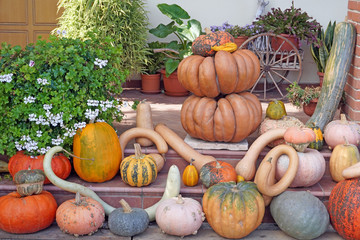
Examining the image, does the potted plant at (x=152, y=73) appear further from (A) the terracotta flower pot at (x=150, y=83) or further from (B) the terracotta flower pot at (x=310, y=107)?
(B) the terracotta flower pot at (x=310, y=107)

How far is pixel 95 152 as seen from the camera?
15.0 ft

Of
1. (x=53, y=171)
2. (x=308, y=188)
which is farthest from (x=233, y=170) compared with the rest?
(x=53, y=171)

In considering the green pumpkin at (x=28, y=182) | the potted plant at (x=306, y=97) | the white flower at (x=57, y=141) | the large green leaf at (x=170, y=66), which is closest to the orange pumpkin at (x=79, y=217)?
the green pumpkin at (x=28, y=182)

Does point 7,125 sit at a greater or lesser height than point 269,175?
greater

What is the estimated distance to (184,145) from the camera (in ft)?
16.2

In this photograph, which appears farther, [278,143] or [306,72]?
[306,72]

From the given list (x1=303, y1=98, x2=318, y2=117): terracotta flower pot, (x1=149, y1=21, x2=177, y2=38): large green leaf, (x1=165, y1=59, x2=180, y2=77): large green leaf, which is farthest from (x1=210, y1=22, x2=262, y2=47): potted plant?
(x1=303, y1=98, x2=318, y2=117): terracotta flower pot

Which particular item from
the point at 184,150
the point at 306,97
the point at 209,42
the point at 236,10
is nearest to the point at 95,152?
the point at 184,150

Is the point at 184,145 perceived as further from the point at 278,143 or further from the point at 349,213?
the point at 349,213

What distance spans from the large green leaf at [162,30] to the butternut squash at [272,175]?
11.7 feet

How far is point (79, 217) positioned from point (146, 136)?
3.79ft

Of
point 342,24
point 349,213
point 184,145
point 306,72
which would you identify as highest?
point 342,24

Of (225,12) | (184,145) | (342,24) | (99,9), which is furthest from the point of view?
(225,12)

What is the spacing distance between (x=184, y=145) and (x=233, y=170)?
59 cm
